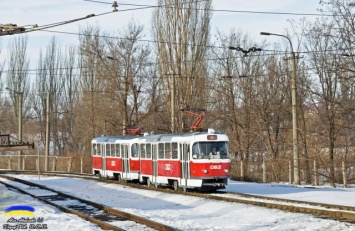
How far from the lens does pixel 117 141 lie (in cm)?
3478

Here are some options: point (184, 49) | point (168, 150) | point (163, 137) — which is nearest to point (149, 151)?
point (163, 137)

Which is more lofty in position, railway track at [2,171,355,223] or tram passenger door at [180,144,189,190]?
Result: tram passenger door at [180,144,189,190]

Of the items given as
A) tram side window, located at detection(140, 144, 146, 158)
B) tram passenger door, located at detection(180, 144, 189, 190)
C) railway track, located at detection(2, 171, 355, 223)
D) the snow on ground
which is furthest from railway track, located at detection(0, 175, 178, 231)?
tram side window, located at detection(140, 144, 146, 158)

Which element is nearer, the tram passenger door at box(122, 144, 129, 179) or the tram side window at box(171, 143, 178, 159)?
the tram side window at box(171, 143, 178, 159)

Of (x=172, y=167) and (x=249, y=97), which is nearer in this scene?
(x=172, y=167)

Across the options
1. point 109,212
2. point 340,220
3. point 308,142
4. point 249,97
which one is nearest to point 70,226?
point 109,212

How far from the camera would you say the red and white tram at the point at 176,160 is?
2469cm

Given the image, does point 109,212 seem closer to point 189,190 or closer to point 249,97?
point 189,190

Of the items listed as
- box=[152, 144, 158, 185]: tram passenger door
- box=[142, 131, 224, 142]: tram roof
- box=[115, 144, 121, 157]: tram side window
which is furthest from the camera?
box=[115, 144, 121, 157]: tram side window

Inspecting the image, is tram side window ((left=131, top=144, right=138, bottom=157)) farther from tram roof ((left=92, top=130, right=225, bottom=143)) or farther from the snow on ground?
the snow on ground

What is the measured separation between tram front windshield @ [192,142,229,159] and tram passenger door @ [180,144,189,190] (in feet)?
1.82

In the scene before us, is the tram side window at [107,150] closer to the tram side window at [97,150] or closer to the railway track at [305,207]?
the tram side window at [97,150]

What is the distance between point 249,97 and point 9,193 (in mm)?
26280

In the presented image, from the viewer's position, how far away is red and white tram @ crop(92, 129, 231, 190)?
81.0ft
